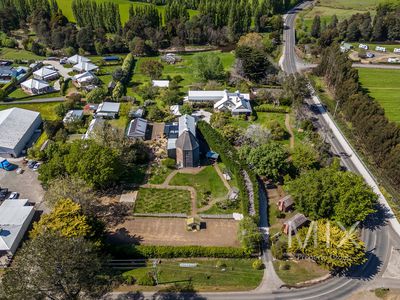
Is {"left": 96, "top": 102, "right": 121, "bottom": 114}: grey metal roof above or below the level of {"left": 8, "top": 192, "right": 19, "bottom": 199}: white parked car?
above

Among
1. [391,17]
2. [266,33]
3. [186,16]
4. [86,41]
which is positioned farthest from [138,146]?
[391,17]

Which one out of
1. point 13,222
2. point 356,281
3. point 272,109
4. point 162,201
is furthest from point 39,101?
point 356,281

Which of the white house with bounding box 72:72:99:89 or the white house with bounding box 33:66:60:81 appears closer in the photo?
the white house with bounding box 72:72:99:89

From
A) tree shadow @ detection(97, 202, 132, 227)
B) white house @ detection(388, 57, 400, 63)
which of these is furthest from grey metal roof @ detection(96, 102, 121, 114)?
white house @ detection(388, 57, 400, 63)

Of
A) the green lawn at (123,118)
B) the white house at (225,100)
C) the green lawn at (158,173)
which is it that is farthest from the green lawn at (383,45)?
the green lawn at (158,173)

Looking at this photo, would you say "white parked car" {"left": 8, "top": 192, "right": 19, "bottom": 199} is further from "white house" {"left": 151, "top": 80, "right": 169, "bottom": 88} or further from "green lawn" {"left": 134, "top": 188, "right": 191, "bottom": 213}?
"white house" {"left": 151, "top": 80, "right": 169, "bottom": 88}

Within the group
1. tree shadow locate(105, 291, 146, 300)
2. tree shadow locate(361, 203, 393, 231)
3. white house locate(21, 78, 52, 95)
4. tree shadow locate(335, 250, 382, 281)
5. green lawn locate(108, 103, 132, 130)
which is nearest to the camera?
tree shadow locate(105, 291, 146, 300)
